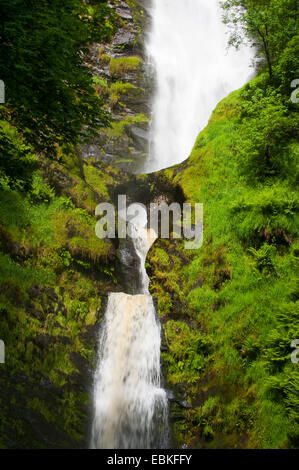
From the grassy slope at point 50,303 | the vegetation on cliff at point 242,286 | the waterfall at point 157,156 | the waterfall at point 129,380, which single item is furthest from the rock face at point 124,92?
the waterfall at point 129,380

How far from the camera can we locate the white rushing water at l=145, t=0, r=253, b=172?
20.8 m

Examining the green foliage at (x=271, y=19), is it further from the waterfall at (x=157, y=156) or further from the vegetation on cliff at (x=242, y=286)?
the waterfall at (x=157, y=156)

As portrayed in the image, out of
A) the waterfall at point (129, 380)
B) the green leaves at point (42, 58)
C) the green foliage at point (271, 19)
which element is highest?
the green foliage at point (271, 19)

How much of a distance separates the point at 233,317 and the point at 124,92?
59.0 feet

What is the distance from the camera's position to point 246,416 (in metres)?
6.66

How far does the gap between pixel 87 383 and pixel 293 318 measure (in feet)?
17.5

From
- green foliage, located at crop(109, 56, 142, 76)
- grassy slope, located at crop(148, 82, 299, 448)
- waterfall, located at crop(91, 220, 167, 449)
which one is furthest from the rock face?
waterfall, located at crop(91, 220, 167, 449)

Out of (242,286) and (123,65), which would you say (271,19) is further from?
(123,65)

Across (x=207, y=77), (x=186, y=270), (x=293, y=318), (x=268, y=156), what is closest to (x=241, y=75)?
(x=207, y=77)

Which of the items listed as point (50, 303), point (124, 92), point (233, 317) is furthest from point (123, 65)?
point (233, 317)

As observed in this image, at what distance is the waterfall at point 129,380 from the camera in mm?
7684

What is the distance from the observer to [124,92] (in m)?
21.1

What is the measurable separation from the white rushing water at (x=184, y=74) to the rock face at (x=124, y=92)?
855mm

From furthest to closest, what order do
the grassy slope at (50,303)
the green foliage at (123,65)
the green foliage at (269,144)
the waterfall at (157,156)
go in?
the green foliage at (123,65) → the green foliage at (269,144) → the waterfall at (157,156) → the grassy slope at (50,303)
